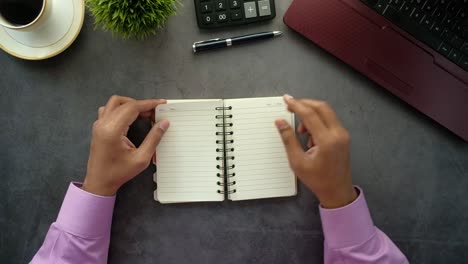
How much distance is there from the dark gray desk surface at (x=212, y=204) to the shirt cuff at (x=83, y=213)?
2.4 inches

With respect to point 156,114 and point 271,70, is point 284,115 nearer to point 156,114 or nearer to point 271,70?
point 271,70

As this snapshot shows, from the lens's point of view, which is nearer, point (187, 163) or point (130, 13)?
point (130, 13)

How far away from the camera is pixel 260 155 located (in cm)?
71

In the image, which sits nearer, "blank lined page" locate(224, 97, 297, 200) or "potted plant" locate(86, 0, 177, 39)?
"potted plant" locate(86, 0, 177, 39)

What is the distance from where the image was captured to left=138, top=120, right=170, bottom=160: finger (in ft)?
2.16

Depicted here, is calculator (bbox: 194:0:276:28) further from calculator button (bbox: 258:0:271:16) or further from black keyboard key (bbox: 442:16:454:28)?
black keyboard key (bbox: 442:16:454:28)

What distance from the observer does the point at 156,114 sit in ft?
2.28

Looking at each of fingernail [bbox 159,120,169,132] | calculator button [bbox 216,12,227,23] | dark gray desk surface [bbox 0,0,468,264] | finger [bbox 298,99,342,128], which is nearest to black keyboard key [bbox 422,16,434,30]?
dark gray desk surface [bbox 0,0,468,264]

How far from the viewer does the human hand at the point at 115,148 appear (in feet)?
2.06

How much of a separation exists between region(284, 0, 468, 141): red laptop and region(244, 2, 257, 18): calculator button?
2.3 inches

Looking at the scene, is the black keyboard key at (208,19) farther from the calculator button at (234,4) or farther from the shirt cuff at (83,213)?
the shirt cuff at (83,213)

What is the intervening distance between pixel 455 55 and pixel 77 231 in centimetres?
73

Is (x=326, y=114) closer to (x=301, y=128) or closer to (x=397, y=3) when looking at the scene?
(x=301, y=128)

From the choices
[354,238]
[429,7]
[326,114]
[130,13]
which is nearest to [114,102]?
[130,13]
